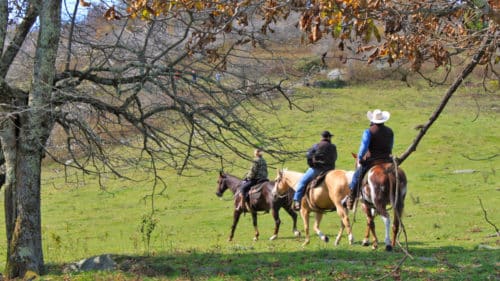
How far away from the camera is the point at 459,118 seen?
4000 cm

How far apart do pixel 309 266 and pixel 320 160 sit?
4.17 meters

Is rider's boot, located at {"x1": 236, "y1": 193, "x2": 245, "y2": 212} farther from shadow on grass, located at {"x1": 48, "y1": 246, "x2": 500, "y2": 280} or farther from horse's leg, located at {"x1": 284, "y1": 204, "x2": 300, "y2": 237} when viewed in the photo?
shadow on grass, located at {"x1": 48, "y1": 246, "x2": 500, "y2": 280}

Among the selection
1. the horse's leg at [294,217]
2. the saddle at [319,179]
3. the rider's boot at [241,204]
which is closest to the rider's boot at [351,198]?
the saddle at [319,179]

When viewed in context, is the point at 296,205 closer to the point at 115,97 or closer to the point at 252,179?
the point at 252,179

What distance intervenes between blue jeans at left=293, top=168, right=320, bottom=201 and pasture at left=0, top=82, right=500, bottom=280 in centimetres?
109

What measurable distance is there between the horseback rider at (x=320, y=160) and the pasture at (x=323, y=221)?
111 cm

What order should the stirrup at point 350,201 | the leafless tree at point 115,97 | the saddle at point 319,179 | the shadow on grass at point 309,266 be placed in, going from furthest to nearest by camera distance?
the saddle at point 319,179
the stirrup at point 350,201
the shadow on grass at point 309,266
the leafless tree at point 115,97

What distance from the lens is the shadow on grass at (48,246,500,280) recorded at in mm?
10727

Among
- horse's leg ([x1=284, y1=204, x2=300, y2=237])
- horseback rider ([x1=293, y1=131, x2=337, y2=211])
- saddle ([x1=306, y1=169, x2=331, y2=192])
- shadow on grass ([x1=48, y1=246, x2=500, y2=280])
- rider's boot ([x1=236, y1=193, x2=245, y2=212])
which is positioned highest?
horseback rider ([x1=293, y1=131, x2=337, y2=211])

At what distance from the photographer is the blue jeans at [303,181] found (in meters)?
15.8

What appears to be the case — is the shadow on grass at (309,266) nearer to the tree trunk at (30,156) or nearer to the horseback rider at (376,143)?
the tree trunk at (30,156)

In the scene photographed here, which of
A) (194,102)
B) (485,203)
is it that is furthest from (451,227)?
(194,102)

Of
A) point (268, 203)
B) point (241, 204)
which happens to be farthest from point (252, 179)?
point (268, 203)

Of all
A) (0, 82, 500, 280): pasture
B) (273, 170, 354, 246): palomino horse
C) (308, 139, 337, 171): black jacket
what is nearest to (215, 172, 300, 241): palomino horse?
(0, 82, 500, 280): pasture
